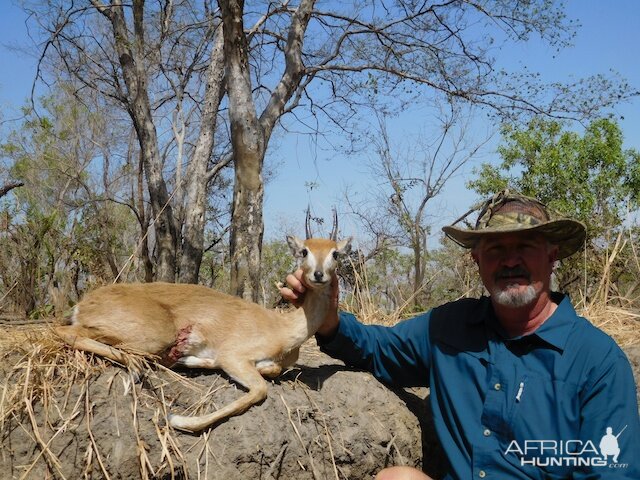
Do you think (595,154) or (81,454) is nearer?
(81,454)

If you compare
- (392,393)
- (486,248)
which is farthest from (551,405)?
(392,393)

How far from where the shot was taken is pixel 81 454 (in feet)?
11.9

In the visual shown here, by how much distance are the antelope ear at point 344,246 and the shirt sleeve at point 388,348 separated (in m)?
0.48

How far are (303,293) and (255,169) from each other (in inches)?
182

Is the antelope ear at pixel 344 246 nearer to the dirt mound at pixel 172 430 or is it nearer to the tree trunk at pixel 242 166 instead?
the dirt mound at pixel 172 430

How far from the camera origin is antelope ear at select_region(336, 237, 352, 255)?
4.52m

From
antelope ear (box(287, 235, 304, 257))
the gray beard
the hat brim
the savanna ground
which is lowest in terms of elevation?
the savanna ground

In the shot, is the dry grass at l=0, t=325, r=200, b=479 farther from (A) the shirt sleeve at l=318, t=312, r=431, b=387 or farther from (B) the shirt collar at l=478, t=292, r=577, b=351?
(B) the shirt collar at l=478, t=292, r=577, b=351

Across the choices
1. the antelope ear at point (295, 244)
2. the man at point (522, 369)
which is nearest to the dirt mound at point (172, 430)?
the man at point (522, 369)

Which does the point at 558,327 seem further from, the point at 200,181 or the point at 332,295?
the point at 200,181

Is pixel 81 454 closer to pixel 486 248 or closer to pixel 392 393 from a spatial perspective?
pixel 392 393

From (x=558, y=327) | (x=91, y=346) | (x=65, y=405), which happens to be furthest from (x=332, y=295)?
(x=65, y=405)

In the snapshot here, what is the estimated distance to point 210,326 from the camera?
14.4 ft

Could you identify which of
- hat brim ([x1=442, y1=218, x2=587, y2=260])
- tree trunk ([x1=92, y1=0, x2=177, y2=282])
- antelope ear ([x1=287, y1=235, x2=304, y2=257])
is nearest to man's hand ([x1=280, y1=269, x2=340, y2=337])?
antelope ear ([x1=287, y1=235, x2=304, y2=257])
